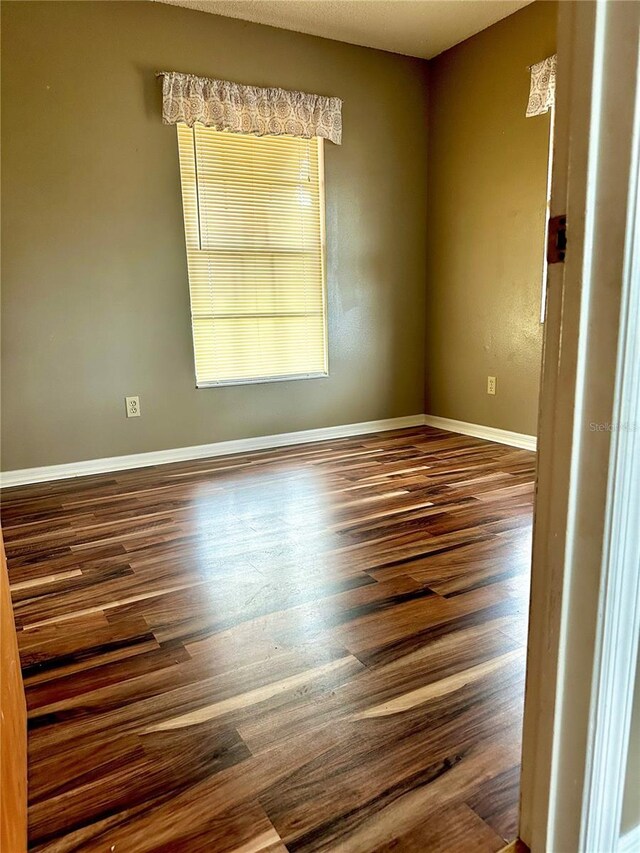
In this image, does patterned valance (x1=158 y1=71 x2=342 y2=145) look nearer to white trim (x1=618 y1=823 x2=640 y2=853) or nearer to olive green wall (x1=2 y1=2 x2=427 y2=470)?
olive green wall (x1=2 y1=2 x2=427 y2=470)

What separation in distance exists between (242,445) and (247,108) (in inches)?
82.8

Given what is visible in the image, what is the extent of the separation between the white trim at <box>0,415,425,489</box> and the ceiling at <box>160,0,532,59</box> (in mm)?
2570

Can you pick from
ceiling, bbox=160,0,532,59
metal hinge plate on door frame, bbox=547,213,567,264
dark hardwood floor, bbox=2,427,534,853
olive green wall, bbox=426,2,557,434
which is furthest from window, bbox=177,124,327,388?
metal hinge plate on door frame, bbox=547,213,567,264

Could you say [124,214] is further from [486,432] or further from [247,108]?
[486,432]

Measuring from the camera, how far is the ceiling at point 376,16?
3.15m

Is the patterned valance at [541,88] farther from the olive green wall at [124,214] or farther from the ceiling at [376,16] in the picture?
the olive green wall at [124,214]

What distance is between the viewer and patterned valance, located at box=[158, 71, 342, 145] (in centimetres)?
315

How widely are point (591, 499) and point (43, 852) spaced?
3.42ft

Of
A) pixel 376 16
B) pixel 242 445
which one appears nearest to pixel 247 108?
pixel 376 16

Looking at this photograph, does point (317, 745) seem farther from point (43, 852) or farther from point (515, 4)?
point (515, 4)

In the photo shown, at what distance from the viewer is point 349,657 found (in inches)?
56.2

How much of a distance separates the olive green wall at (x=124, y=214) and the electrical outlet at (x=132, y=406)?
0.04 meters

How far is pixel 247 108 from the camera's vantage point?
11.0 ft

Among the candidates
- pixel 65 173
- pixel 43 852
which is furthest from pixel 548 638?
pixel 65 173
